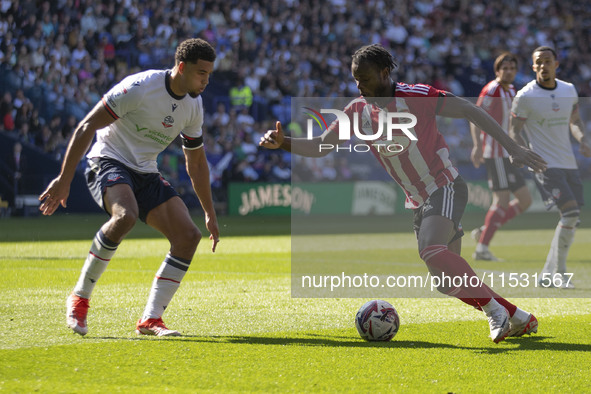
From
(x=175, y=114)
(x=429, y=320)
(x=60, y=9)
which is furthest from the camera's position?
(x=60, y=9)

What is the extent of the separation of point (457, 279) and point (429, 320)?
128cm

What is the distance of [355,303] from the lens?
7.97 meters

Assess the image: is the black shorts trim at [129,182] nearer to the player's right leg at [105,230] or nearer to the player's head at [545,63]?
the player's right leg at [105,230]

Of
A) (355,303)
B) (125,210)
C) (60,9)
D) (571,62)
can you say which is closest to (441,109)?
(125,210)

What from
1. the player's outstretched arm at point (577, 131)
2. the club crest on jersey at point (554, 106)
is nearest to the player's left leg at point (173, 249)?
the club crest on jersey at point (554, 106)

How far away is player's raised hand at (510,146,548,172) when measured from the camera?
18.3ft

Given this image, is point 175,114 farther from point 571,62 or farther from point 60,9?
point 571,62

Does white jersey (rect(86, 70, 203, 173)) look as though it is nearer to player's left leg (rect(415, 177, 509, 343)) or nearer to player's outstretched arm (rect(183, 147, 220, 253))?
player's outstretched arm (rect(183, 147, 220, 253))

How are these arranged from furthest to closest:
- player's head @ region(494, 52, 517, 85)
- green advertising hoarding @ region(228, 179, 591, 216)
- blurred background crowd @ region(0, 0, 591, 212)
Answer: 1. green advertising hoarding @ region(228, 179, 591, 216)
2. blurred background crowd @ region(0, 0, 591, 212)
3. player's head @ region(494, 52, 517, 85)

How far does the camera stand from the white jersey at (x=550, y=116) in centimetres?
935

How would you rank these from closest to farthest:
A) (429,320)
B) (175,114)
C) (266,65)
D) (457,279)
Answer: (457,279) → (175,114) → (429,320) → (266,65)

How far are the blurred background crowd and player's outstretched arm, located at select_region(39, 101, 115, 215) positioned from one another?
589 inches

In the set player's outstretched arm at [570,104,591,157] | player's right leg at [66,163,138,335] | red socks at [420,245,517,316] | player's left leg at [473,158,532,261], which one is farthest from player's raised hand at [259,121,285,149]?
player's left leg at [473,158,532,261]

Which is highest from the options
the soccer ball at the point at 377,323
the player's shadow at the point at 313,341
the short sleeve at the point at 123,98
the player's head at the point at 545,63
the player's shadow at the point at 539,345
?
the player's head at the point at 545,63
